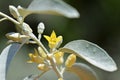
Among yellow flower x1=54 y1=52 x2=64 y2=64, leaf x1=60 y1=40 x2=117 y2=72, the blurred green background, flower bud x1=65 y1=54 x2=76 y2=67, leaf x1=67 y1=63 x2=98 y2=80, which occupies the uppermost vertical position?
leaf x1=60 y1=40 x2=117 y2=72

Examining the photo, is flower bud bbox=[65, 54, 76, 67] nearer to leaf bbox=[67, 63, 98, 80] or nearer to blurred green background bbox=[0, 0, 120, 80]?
leaf bbox=[67, 63, 98, 80]

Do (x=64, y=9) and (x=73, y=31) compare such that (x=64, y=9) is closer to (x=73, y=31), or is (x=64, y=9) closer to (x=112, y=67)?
(x=112, y=67)

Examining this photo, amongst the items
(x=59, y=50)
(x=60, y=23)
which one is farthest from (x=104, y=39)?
(x=59, y=50)

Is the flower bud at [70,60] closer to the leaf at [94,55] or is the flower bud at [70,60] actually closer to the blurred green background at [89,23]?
the leaf at [94,55]

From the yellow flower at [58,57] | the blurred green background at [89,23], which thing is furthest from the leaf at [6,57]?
the blurred green background at [89,23]

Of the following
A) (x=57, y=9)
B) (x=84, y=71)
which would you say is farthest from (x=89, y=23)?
(x=57, y=9)

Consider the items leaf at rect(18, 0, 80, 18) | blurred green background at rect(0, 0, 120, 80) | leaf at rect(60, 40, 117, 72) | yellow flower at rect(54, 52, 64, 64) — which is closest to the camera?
leaf at rect(18, 0, 80, 18)

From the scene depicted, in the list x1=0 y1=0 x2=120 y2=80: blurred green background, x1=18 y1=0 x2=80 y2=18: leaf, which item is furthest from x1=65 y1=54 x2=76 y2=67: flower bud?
x1=0 y1=0 x2=120 y2=80: blurred green background
